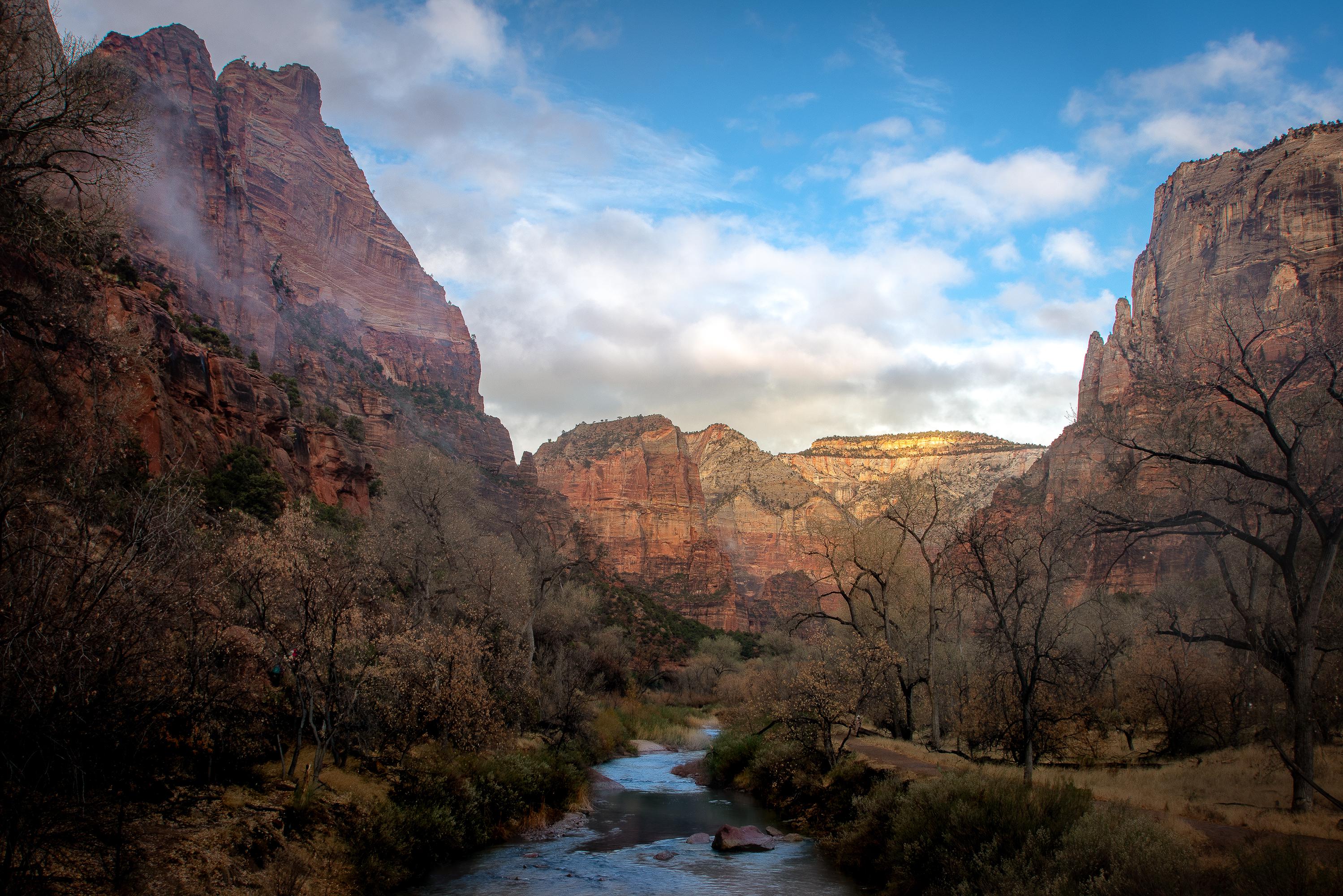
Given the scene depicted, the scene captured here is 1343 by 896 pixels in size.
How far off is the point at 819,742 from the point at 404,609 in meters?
14.0

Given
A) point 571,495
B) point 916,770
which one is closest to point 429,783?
point 916,770

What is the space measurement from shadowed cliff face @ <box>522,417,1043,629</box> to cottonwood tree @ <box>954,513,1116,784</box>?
66473 mm

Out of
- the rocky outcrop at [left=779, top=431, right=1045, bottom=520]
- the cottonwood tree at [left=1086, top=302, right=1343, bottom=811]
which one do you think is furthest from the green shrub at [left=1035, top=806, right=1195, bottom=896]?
the rocky outcrop at [left=779, top=431, right=1045, bottom=520]

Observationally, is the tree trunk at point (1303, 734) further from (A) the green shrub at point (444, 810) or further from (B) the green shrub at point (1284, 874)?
(A) the green shrub at point (444, 810)

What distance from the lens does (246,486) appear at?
31.3 metres

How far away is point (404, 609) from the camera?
78.3 ft

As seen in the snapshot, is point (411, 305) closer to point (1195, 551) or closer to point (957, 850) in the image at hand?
point (1195, 551)

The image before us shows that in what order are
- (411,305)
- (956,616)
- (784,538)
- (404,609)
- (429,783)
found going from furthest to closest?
1. (784,538)
2. (411,305)
3. (956,616)
4. (404,609)
5. (429,783)

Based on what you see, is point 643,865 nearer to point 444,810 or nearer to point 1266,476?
point 444,810

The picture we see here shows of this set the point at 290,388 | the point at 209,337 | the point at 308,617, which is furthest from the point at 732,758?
the point at 290,388

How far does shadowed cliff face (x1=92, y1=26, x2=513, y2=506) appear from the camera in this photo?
1590 inches

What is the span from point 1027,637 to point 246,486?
103 feet

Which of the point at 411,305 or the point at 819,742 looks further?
the point at 411,305

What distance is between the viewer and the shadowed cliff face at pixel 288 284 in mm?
40375
